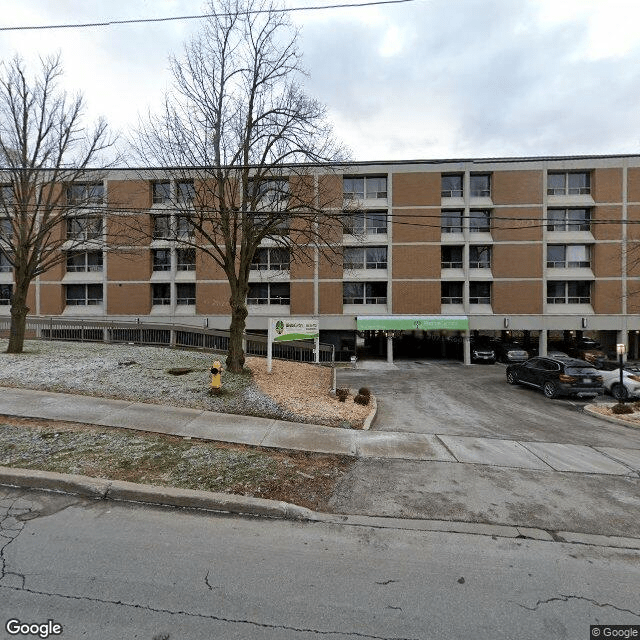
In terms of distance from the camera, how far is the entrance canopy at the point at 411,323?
23359 millimetres

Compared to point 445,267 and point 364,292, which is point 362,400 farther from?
point 445,267

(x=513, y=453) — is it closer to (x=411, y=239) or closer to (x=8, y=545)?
(x=8, y=545)

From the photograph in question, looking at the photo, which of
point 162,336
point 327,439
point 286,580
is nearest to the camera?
point 286,580

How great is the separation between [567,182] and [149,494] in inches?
1214

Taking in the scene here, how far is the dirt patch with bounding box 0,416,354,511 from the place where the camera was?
4570 mm

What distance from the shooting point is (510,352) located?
23.1 m

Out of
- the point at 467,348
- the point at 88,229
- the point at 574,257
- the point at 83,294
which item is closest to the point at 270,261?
the point at 88,229

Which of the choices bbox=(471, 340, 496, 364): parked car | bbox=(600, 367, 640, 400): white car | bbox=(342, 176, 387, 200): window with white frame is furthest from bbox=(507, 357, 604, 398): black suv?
bbox=(342, 176, 387, 200): window with white frame

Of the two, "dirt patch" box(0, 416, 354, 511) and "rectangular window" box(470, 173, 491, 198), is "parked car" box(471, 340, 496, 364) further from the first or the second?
"dirt patch" box(0, 416, 354, 511)

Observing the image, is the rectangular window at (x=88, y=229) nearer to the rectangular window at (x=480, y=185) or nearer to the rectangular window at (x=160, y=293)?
the rectangular window at (x=160, y=293)

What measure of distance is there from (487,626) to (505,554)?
1.09 meters

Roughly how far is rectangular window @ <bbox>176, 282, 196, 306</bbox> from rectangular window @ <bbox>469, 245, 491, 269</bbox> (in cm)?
2030

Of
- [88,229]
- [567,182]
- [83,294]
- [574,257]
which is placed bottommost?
[83,294]

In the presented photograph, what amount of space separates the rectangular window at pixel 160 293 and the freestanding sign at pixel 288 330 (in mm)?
16269
